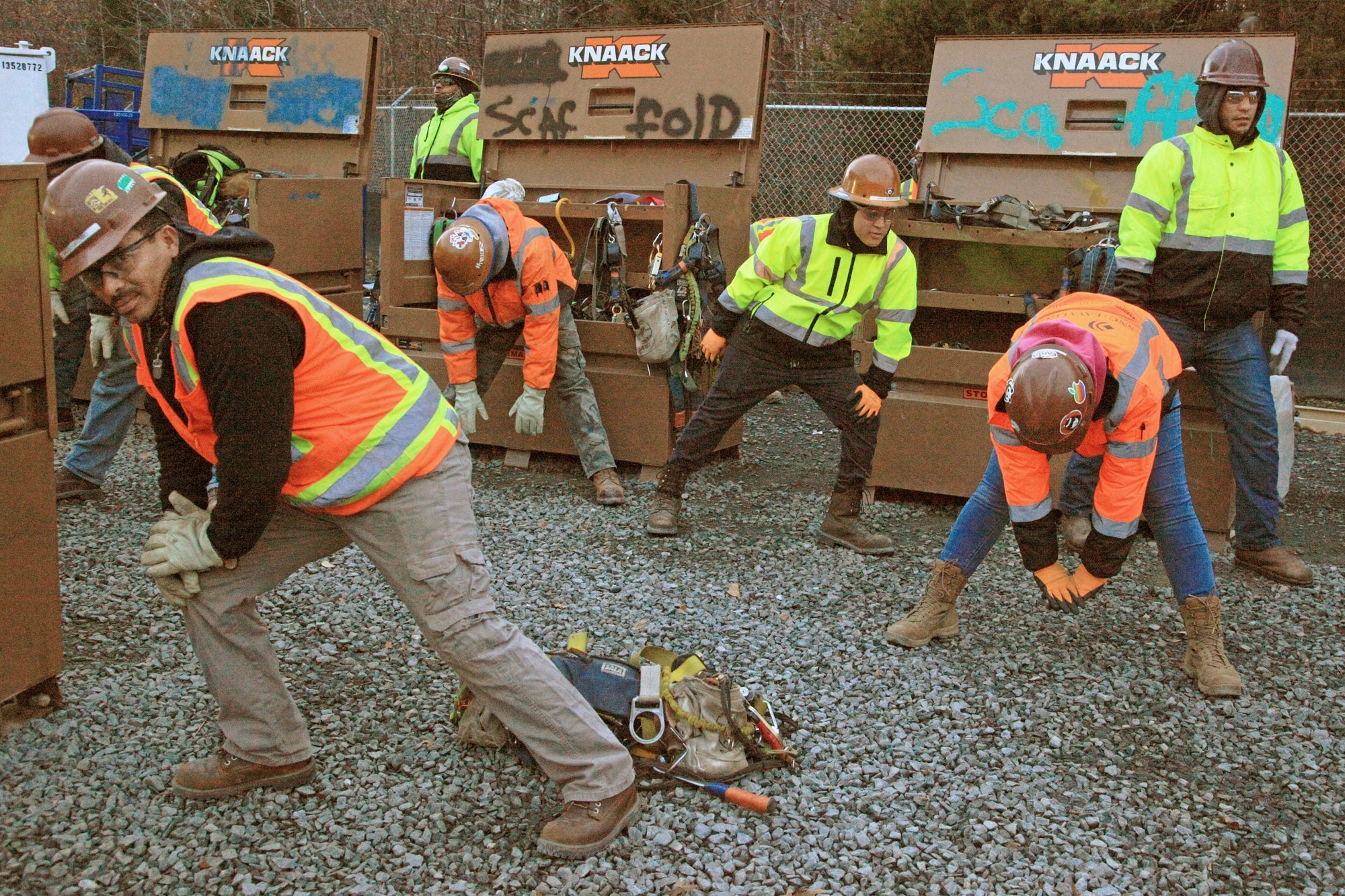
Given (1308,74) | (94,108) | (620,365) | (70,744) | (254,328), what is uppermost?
(1308,74)

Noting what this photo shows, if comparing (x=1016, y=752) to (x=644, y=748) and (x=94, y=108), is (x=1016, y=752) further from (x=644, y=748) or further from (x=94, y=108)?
(x=94, y=108)

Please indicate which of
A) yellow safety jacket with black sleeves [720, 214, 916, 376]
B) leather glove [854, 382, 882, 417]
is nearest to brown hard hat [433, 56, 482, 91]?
yellow safety jacket with black sleeves [720, 214, 916, 376]

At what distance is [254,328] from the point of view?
2.53 metres

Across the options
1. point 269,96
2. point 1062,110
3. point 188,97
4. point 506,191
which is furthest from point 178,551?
point 188,97

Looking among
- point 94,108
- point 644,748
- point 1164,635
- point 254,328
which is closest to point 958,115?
point 1164,635

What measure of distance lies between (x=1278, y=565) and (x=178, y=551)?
4856 mm

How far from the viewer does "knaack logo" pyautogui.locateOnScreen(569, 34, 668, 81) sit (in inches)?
288

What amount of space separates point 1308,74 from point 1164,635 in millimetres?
8572

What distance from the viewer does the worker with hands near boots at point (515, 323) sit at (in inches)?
225

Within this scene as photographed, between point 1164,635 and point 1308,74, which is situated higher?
point 1308,74

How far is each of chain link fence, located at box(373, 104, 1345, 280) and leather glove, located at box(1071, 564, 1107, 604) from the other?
19.8ft

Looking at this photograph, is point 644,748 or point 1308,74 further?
point 1308,74

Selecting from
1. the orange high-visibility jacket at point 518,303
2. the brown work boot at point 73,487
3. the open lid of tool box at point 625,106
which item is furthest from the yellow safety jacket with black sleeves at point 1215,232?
the brown work boot at point 73,487

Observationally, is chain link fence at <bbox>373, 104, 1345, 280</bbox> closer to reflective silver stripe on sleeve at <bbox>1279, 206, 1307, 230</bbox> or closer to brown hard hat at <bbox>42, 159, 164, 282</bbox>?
reflective silver stripe on sleeve at <bbox>1279, 206, 1307, 230</bbox>
